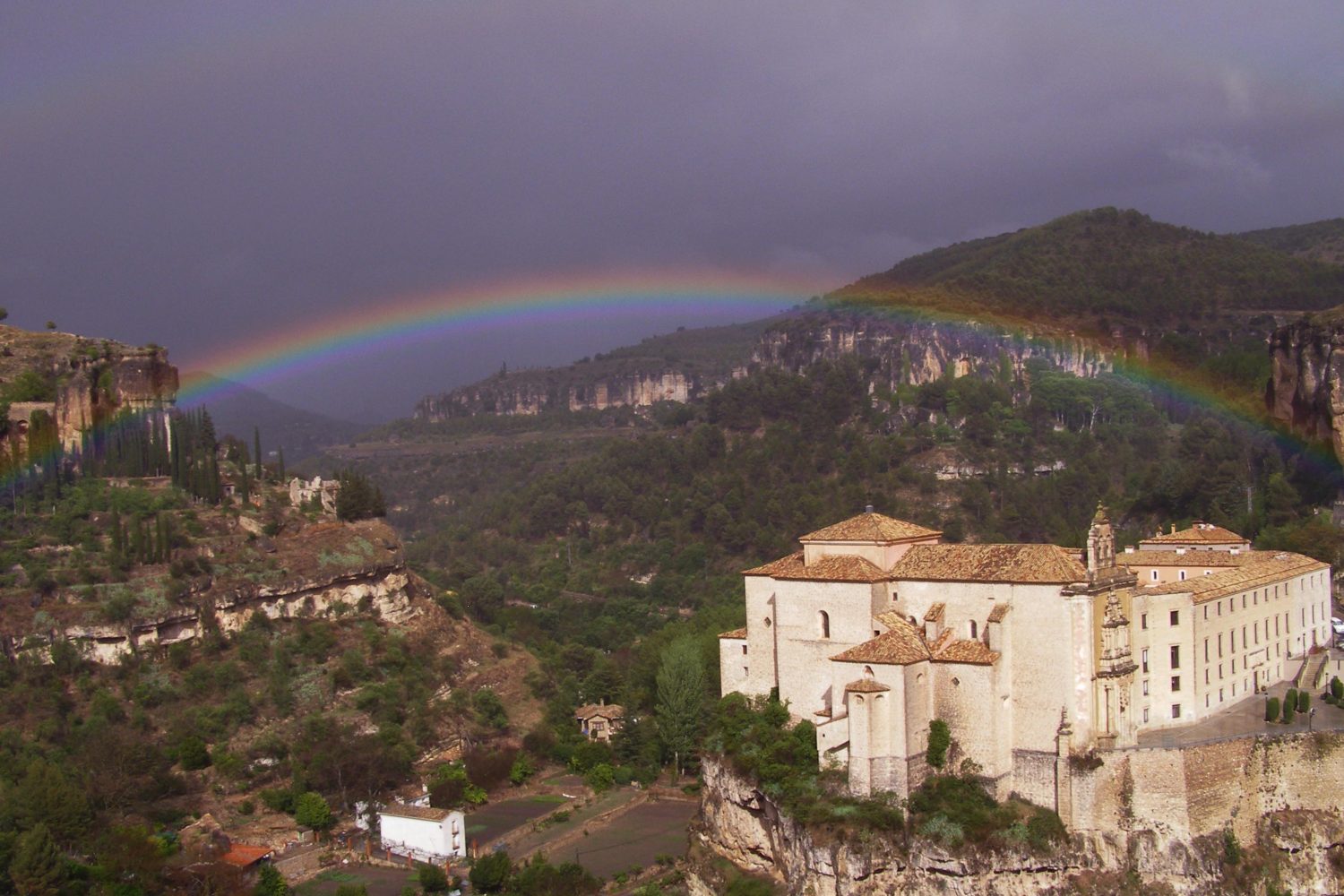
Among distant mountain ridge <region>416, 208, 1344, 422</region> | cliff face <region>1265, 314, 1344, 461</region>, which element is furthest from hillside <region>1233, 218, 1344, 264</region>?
cliff face <region>1265, 314, 1344, 461</region>

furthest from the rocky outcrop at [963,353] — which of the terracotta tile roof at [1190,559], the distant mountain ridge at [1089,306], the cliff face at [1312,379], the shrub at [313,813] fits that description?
the shrub at [313,813]

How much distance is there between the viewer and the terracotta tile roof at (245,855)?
1709 inches

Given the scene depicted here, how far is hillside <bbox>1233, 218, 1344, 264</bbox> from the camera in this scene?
153 m

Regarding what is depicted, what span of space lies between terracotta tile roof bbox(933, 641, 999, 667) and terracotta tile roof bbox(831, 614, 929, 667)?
17.4 inches

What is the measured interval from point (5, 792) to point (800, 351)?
107m

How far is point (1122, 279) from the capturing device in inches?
4889

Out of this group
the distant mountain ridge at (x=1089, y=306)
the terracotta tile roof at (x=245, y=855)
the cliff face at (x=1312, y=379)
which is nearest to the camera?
the terracotta tile roof at (x=245, y=855)

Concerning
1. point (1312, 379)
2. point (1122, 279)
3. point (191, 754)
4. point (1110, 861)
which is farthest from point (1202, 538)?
point (1122, 279)

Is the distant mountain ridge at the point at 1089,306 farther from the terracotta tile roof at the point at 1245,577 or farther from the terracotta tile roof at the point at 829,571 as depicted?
the terracotta tile roof at the point at 829,571

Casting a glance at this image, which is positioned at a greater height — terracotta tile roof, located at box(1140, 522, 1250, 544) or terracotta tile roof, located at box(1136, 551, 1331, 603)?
terracotta tile roof, located at box(1140, 522, 1250, 544)

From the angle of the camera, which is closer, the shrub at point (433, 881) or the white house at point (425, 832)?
the shrub at point (433, 881)

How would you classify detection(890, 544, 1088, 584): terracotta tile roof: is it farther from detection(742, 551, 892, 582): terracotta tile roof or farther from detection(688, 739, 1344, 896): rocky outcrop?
detection(688, 739, 1344, 896): rocky outcrop

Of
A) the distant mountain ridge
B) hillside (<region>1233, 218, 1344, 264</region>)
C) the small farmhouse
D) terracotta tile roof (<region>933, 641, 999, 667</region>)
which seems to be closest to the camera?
terracotta tile roof (<region>933, 641, 999, 667</region>)

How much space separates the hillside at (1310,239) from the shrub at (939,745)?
130333 millimetres
